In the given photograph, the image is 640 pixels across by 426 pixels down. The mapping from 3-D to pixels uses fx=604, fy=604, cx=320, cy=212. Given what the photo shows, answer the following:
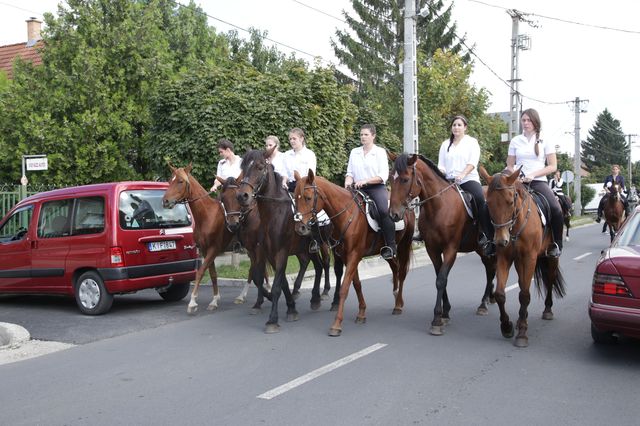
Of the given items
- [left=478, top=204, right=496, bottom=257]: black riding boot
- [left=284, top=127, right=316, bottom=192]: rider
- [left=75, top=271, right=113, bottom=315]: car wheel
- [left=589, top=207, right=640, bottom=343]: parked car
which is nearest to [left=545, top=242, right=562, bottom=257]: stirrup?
[left=478, top=204, right=496, bottom=257]: black riding boot

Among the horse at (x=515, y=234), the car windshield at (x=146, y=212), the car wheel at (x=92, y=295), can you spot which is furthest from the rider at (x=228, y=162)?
the horse at (x=515, y=234)

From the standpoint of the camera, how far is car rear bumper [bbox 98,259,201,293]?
9.08 meters

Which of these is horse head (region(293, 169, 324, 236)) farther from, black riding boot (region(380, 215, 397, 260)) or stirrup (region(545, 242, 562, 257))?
stirrup (region(545, 242, 562, 257))

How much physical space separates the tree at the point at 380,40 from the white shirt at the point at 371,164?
31.2 meters

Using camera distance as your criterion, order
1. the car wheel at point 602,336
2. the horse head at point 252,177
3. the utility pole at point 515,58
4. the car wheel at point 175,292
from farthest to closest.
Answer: the utility pole at point 515,58 < the car wheel at point 175,292 < the horse head at point 252,177 < the car wheel at point 602,336

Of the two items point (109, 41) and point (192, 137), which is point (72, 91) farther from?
point (192, 137)

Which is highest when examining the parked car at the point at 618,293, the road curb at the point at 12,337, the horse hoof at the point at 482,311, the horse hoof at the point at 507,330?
the parked car at the point at 618,293

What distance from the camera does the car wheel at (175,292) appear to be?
35.4ft

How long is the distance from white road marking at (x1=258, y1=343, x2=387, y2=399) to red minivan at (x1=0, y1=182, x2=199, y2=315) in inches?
162

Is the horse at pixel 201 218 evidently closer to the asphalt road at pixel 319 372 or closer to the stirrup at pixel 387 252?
the asphalt road at pixel 319 372

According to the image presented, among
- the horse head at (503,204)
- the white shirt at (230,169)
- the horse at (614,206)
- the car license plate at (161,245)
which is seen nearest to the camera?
the horse head at (503,204)

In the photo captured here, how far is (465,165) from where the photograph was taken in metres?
8.27

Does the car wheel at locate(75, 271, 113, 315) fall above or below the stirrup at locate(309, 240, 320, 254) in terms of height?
below

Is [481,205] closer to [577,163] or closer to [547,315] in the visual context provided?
[547,315]
